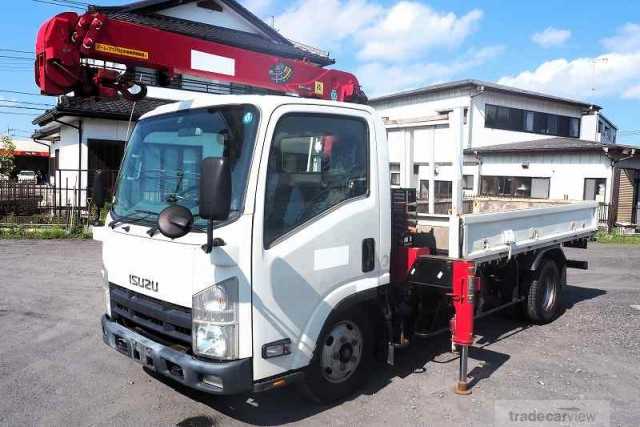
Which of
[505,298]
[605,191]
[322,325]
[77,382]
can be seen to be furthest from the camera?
[605,191]

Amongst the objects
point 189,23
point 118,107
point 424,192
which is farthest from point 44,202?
point 424,192

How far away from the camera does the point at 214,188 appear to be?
3023 mm

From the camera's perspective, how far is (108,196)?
4.83 metres

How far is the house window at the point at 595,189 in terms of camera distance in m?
19.4

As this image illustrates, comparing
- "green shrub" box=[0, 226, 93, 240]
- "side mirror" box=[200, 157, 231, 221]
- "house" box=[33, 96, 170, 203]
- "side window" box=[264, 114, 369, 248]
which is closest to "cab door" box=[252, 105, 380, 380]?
"side window" box=[264, 114, 369, 248]

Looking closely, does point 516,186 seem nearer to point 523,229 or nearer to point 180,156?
point 523,229

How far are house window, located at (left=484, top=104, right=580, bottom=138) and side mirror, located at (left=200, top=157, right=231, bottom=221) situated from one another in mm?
Result: 23825

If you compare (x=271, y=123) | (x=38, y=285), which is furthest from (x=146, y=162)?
(x=38, y=285)

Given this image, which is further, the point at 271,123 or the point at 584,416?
the point at 584,416

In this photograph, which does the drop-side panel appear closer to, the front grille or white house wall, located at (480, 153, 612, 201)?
the front grille

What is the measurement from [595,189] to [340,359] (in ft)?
61.2

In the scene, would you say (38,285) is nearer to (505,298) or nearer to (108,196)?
(108,196)

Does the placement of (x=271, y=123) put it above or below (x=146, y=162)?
above

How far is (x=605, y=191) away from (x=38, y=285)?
18778 millimetres
